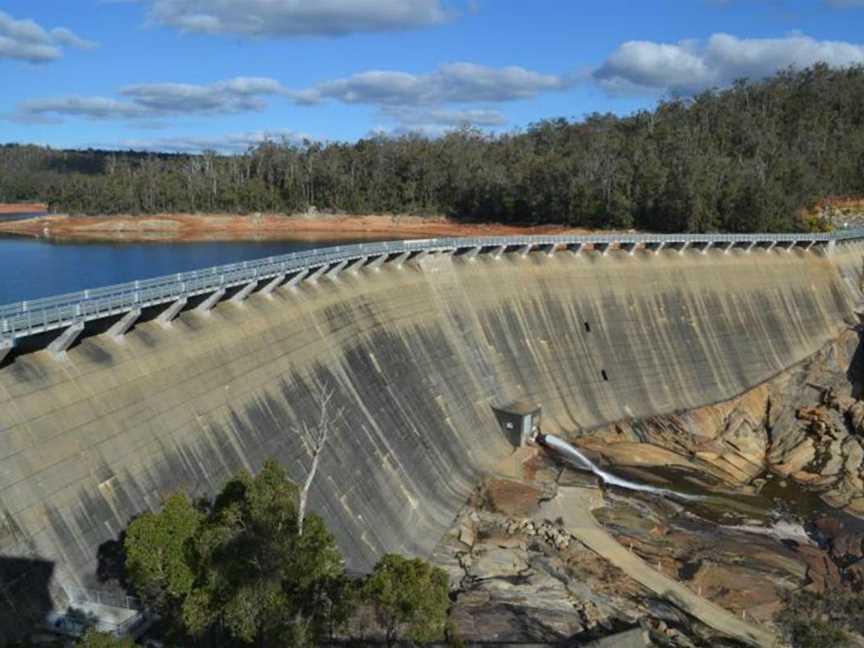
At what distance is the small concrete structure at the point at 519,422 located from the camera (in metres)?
42.1

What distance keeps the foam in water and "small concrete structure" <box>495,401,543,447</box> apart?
875 millimetres

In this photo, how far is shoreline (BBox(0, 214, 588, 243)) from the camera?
117 metres

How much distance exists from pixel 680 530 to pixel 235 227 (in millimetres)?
99884

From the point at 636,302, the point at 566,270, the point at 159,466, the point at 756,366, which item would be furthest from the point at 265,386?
the point at 756,366

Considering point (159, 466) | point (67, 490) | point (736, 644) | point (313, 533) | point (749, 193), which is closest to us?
point (313, 533)

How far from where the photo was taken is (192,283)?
2958cm

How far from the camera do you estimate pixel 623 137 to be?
12556 cm

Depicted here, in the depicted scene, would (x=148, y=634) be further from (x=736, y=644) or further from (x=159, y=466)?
(x=736, y=644)

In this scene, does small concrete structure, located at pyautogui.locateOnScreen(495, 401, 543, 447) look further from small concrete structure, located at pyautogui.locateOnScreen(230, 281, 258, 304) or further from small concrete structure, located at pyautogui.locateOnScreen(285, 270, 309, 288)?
small concrete structure, located at pyautogui.locateOnScreen(230, 281, 258, 304)

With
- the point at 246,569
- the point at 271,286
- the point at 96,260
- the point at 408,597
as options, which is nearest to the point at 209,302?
the point at 271,286

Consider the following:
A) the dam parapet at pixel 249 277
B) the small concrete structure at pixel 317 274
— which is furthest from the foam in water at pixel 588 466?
the small concrete structure at pixel 317 274

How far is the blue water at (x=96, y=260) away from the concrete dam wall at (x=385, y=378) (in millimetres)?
34968

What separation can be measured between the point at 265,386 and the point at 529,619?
42.4 feet

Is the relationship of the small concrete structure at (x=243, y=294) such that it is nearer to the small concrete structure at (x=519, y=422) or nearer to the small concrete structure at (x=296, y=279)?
the small concrete structure at (x=296, y=279)
